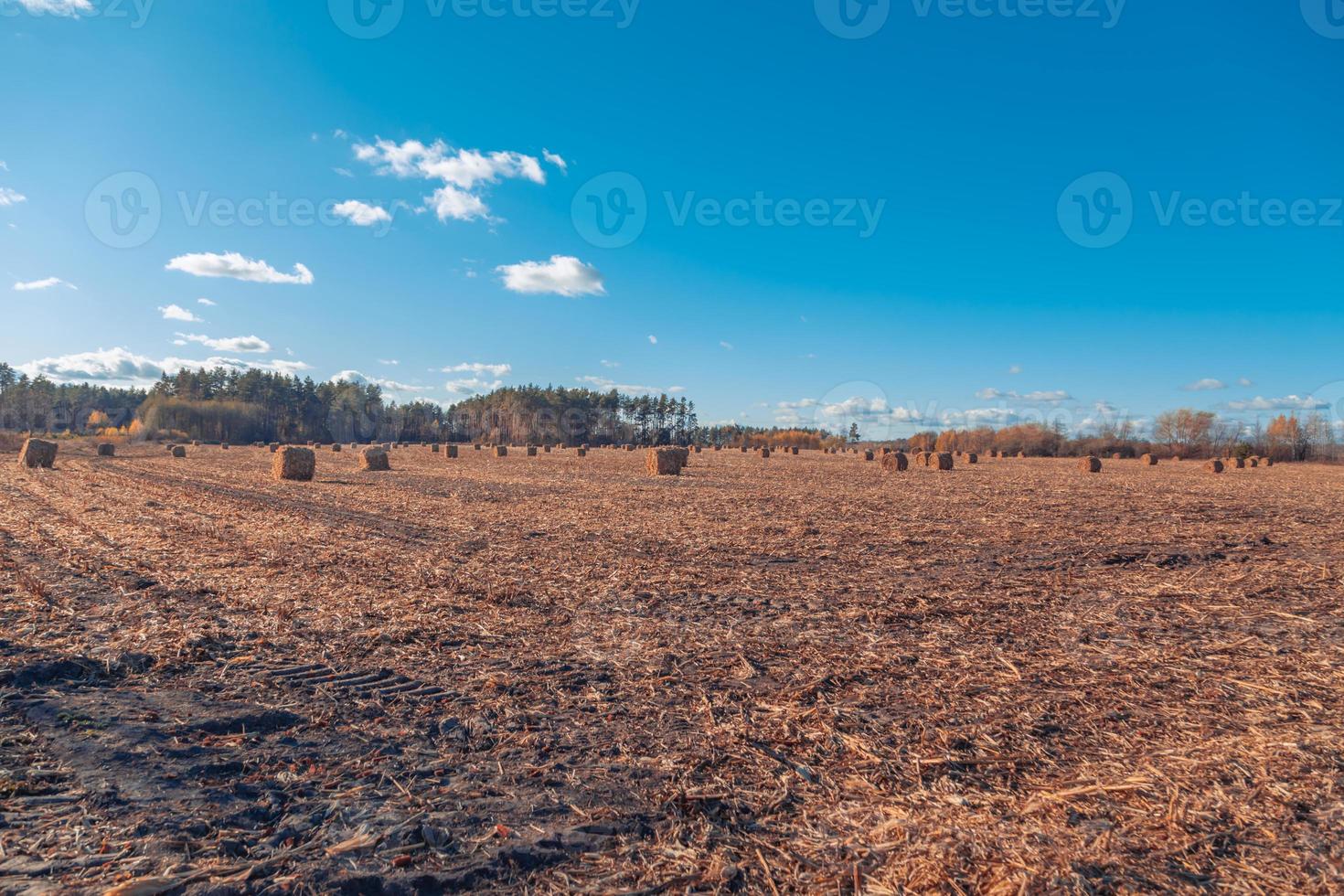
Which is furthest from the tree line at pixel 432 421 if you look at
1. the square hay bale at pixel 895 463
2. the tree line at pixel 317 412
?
the square hay bale at pixel 895 463

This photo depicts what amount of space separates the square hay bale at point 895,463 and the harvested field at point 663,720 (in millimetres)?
25227

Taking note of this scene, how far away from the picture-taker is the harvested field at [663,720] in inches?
108

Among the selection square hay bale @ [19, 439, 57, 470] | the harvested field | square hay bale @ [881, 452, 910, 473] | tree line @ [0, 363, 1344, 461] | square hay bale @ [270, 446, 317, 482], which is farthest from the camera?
tree line @ [0, 363, 1344, 461]

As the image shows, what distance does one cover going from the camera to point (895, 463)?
35.6 metres

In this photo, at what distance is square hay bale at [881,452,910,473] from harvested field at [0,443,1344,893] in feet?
82.8

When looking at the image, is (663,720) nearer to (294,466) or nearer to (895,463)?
(294,466)

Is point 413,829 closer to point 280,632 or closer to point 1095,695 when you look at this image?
point 280,632

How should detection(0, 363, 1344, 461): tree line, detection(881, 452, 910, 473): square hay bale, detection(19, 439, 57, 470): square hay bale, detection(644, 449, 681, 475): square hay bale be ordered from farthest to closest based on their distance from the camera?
1. detection(0, 363, 1344, 461): tree line
2. detection(881, 452, 910, 473): square hay bale
3. detection(644, 449, 681, 475): square hay bale
4. detection(19, 439, 57, 470): square hay bale

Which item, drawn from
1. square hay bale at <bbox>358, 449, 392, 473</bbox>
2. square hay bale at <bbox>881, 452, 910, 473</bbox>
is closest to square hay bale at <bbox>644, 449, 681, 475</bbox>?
square hay bale at <bbox>881, 452, 910, 473</bbox>

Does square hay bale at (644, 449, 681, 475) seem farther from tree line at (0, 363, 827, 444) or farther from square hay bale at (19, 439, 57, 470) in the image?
tree line at (0, 363, 827, 444)

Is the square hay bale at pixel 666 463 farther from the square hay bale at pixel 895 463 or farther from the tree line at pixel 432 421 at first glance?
the tree line at pixel 432 421

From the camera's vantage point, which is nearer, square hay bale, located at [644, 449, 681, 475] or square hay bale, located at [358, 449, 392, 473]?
square hay bale, located at [358, 449, 392, 473]

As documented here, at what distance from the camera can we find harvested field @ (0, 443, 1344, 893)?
8.97 ft

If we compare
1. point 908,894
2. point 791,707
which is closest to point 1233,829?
point 908,894
